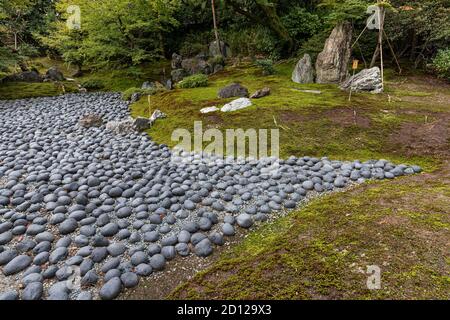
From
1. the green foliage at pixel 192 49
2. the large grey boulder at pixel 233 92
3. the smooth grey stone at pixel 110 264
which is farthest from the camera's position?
the green foliage at pixel 192 49

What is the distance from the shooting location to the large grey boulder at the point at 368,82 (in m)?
8.16

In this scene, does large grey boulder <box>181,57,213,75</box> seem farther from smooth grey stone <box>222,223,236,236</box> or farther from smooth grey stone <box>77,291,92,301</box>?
smooth grey stone <box>77,291,92,301</box>

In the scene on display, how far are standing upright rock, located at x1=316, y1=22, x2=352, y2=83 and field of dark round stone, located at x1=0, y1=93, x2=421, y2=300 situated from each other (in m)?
6.10

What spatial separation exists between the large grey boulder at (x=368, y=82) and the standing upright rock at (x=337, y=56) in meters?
1.04

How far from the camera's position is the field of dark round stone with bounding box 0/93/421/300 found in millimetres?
2377

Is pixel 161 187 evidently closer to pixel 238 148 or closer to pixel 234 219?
pixel 234 219

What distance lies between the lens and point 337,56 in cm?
921

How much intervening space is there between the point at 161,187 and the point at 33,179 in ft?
6.52

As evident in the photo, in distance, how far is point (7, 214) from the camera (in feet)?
10.4

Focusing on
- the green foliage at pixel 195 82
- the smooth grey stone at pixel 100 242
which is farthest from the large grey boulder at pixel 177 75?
the smooth grey stone at pixel 100 242

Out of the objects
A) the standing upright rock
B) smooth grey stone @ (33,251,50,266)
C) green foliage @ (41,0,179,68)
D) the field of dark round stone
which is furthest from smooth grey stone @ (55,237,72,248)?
green foliage @ (41,0,179,68)

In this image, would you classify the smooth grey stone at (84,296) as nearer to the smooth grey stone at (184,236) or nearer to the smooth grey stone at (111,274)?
the smooth grey stone at (111,274)

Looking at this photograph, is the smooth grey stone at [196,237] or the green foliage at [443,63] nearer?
the smooth grey stone at [196,237]

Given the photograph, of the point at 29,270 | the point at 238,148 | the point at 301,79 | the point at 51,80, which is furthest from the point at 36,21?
the point at 29,270
